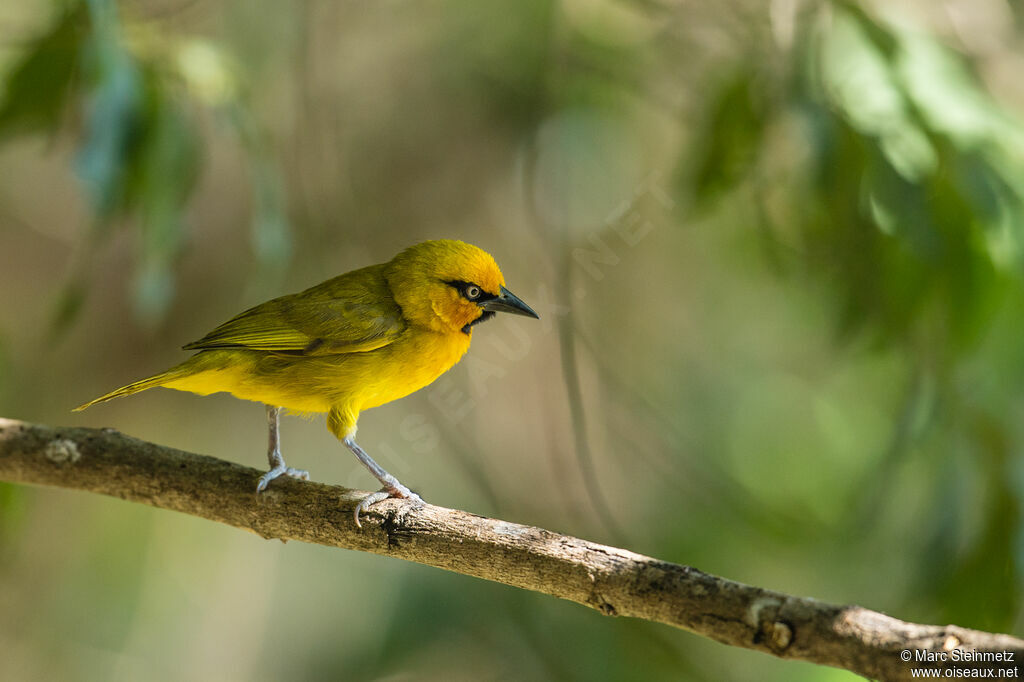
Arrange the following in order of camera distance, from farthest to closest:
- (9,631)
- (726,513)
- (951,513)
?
(9,631) → (726,513) → (951,513)

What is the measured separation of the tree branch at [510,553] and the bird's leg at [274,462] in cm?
3

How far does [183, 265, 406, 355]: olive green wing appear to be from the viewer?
3406mm

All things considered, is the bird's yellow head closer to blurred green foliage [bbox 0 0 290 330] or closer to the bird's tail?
blurred green foliage [bbox 0 0 290 330]

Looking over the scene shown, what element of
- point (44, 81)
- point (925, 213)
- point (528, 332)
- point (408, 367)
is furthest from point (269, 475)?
point (528, 332)

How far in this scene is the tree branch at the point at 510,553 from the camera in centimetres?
188

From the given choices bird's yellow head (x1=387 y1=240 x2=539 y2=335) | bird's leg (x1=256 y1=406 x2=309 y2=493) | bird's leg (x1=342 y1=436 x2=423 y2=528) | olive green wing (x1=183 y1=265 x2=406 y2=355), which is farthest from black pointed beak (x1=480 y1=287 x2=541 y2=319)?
bird's leg (x1=256 y1=406 x2=309 y2=493)

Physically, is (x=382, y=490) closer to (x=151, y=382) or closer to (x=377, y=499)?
(x=377, y=499)

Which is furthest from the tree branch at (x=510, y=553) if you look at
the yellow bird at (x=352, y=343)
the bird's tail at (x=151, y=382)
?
the yellow bird at (x=352, y=343)

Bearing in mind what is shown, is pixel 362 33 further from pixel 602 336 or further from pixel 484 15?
pixel 602 336

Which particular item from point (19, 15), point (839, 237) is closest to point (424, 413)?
point (839, 237)

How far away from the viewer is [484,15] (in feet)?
20.2

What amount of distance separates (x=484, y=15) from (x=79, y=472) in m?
4.20

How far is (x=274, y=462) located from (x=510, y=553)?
4.05 feet

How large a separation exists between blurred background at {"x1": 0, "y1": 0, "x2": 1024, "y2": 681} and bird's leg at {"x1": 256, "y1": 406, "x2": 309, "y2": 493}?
0.68 m
